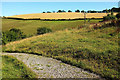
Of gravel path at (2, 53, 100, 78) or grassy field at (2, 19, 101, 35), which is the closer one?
gravel path at (2, 53, 100, 78)

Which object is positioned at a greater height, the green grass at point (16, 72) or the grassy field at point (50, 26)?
the grassy field at point (50, 26)

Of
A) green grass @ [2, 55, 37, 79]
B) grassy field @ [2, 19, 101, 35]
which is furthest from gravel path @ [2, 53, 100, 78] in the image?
grassy field @ [2, 19, 101, 35]

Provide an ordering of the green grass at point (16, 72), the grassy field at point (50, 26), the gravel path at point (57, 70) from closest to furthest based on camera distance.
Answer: the green grass at point (16, 72) → the gravel path at point (57, 70) → the grassy field at point (50, 26)

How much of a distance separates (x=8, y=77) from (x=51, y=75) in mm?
3155

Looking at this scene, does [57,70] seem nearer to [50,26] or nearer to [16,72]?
[16,72]

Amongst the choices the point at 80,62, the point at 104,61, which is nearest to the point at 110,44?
the point at 104,61

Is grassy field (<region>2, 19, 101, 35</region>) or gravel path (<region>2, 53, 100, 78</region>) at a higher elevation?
grassy field (<region>2, 19, 101, 35</region>)

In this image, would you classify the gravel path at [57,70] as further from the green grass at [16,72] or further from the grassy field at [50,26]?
the grassy field at [50,26]

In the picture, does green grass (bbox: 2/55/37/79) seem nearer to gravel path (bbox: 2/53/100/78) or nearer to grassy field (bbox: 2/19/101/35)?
gravel path (bbox: 2/53/100/78)

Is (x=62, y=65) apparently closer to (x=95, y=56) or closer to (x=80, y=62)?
(x=80, y=62)

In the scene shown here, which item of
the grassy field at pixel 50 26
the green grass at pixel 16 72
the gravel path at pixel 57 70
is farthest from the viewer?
the grassy field at pixel 50 26

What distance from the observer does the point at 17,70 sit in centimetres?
1120

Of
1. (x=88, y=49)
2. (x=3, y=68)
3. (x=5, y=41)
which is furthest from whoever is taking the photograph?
(x=5, y=41)

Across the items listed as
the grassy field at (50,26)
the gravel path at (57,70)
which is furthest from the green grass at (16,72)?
the grassy field at (50,26)
